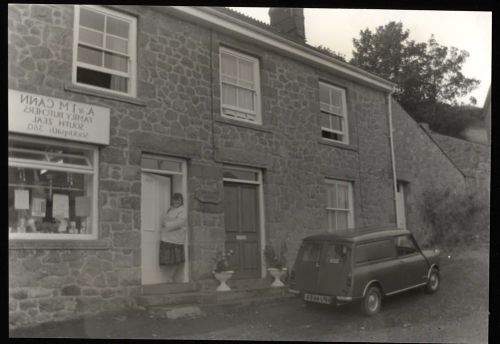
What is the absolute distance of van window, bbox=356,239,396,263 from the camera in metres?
6.61

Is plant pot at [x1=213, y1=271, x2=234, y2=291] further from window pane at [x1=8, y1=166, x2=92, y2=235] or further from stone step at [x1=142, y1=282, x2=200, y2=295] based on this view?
window pane at [x1=8, y1=166, x2=92, y2=235]

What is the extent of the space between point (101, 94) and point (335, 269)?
3.86 meters

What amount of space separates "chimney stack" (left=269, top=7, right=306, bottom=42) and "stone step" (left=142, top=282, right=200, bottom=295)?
431 cm

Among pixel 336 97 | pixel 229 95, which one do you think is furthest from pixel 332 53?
pixel 229 95

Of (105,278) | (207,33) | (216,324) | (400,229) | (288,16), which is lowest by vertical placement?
(216,324)

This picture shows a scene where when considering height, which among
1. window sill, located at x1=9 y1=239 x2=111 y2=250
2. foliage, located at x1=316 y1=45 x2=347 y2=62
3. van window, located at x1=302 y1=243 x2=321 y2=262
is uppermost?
foliage, located at x1=316 y1=45 x2=347 y2=62

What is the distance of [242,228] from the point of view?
24.3 ft

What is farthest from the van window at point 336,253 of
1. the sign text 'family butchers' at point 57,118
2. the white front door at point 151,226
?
the sign text 'family butchers' at point 57,118

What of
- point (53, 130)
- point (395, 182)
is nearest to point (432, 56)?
point (395, 182)

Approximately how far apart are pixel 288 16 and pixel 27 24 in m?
5.29

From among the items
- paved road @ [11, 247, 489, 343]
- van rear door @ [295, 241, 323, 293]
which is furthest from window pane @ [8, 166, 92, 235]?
van rear door @ [295, 241, 323, 293]

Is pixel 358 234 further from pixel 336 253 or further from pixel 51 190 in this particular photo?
pixel 51 190

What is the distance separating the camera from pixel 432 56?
705 centimetres
